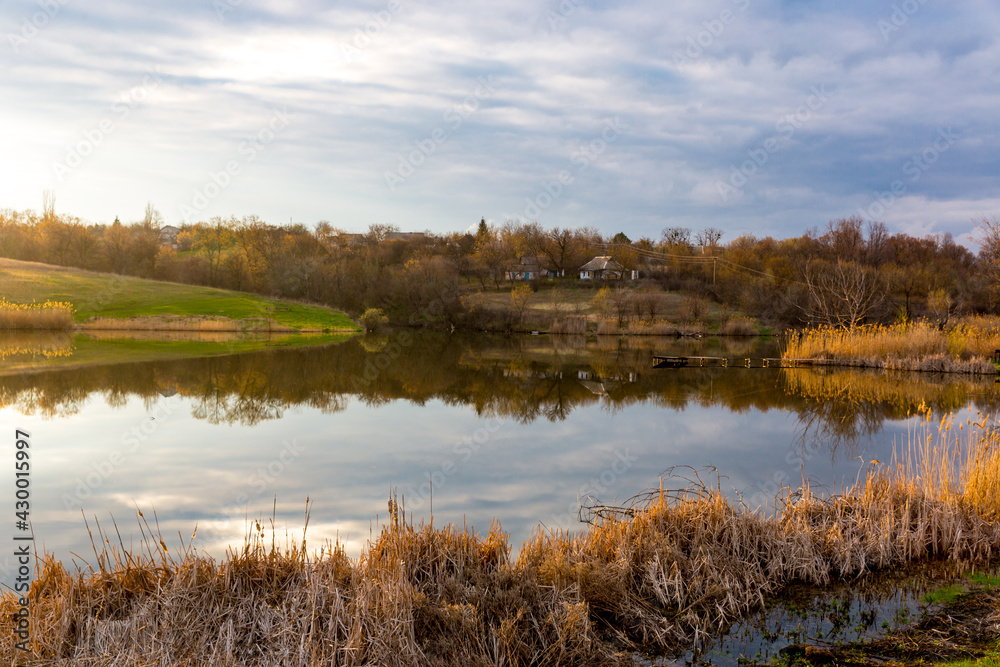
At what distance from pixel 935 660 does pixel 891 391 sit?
59.7 ft

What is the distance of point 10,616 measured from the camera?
4656 mm

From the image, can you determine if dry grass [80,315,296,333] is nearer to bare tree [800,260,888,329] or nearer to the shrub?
the shrub

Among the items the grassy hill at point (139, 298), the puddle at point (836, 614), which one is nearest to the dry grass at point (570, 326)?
the grassy hill at point (139, 298)

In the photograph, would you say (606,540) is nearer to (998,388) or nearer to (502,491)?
(502,491)

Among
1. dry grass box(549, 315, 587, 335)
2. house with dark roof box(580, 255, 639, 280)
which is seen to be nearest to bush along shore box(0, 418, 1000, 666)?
dry grass box(549, 315, 587, 335)

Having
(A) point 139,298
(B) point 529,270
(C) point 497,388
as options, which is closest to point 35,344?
(A) point 139,298

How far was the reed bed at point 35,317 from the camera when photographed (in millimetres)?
36656

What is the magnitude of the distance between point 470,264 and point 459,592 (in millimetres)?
77138

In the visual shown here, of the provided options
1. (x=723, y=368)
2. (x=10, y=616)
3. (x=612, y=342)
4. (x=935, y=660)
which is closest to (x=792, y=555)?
(x=935, y=660)

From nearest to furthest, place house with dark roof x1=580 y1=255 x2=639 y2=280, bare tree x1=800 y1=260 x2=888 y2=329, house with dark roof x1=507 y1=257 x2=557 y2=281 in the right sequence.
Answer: bare tree x1=800 y1=260 x2=888 y2=329, house with dark roof x1=507 y1=257 x2=557 y2=281, house with dark roof x1=580 y1=255 x2=639 y2=280

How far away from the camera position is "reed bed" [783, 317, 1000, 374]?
81.1ft

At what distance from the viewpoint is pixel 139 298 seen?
49.1m

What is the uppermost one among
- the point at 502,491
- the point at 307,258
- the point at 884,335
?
the point at 307,258

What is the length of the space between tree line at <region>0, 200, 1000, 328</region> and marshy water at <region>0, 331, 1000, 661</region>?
29954mm
